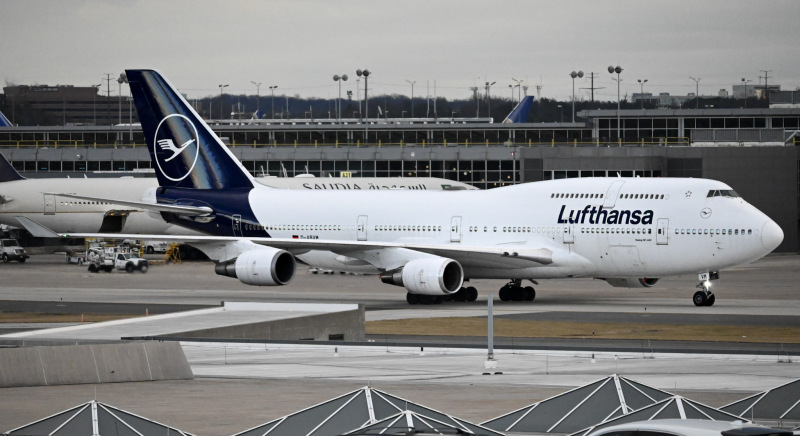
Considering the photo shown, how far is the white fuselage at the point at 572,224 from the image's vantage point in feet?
159

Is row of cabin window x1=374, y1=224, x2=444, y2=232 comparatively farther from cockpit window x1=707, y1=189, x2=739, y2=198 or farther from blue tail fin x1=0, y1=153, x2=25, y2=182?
blue tail fin x1=0, y1=153, x2=25, y2=182

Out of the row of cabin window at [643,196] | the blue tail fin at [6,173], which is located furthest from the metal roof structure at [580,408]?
the blue tail fin at [6,173]

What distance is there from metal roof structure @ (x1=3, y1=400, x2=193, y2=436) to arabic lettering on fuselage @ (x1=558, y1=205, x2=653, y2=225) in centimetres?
3402

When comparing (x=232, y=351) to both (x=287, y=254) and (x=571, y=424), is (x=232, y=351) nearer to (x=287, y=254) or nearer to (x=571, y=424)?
(x=571, y=424)

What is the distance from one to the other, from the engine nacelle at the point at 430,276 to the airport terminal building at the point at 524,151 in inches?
1558

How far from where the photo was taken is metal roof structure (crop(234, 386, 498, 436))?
55.5 feet

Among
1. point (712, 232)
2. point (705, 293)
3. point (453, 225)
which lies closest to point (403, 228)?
point (453, 225)

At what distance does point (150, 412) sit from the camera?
2264 cm

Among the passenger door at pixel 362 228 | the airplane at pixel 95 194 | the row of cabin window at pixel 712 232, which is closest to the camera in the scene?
the row of cabin window at pixel 712 232

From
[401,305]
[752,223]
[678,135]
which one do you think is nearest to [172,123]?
[401,305]

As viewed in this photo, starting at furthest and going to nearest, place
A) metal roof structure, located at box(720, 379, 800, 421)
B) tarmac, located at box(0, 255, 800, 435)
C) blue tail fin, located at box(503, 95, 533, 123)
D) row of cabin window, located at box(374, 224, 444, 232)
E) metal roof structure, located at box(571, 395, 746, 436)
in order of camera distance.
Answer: blue tail fin, located at box(503, 95, 533, 123) → row of cabin window, located at box(374, 224, 444, 232) → tarmac, located at box(0, 255, 800, 435) → metal roof structure, located at box(720, 379, 800, 421) → metal roof structure, located at box(571, 395, 746, 436)

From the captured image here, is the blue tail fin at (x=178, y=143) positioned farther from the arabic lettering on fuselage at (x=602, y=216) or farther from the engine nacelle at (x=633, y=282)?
the engine nacelle at (x=633, y=282)

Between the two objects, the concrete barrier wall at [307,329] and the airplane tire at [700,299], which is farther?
the airplane tire at [700,299]

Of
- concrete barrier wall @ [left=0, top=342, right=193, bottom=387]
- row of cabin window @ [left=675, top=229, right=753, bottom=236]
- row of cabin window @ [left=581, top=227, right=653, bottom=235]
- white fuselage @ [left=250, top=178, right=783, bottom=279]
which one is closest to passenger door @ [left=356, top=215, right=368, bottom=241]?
white fuselage @ [left=250, top=178, right=783, bottom=279]
